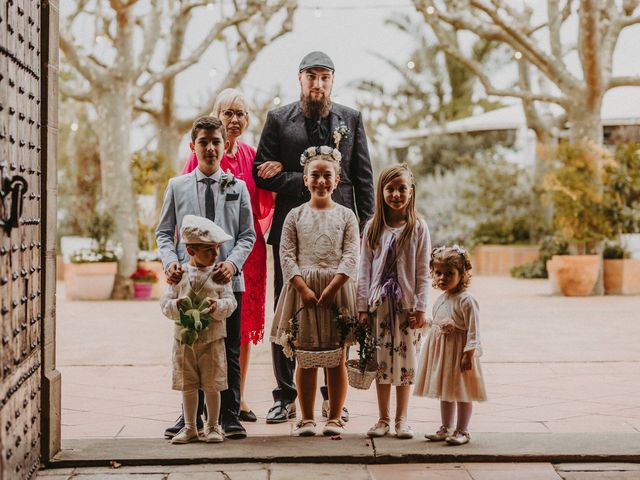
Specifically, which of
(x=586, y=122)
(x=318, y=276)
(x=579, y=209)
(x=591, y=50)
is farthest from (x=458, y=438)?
(x=586, y=122)

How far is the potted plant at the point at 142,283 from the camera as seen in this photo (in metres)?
13.6

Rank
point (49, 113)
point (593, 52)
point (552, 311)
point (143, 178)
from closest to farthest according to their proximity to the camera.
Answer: point (49, 113)
point (552, 311)
point (593, 52)
point (143, 178)

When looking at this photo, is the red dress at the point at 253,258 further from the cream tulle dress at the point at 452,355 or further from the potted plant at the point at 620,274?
the potted plant at the point at 620,274

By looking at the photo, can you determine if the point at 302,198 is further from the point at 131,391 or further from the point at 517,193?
the point at 517,193

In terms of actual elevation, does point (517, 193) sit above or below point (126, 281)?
above

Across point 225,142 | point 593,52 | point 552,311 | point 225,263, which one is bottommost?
point 552,311

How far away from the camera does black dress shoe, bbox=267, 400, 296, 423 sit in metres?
4.87

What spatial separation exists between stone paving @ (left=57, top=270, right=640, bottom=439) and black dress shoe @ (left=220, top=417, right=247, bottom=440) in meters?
0.20

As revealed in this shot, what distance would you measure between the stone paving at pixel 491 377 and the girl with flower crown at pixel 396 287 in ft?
1.31

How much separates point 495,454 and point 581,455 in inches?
14.3

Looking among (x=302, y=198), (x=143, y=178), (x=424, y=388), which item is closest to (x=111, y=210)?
(x=143, y=178)

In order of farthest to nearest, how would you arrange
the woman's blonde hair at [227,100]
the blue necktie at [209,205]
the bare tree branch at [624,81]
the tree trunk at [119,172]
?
the bare tree branch at [624,81]
the tree trunk at [119,172]
the woman's blonde hair at [227,100]
the blue necktie at [209,205]

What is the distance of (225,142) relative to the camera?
477 cm

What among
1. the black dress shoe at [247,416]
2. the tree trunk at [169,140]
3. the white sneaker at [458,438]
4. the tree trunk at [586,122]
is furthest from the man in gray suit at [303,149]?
the tree trunk at [169,140]
